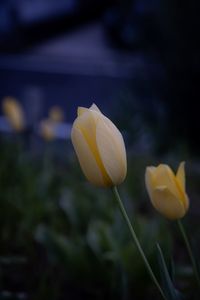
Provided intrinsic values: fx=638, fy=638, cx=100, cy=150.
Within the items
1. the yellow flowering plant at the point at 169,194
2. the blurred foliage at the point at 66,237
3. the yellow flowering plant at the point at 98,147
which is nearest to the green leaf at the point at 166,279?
the yellow flowering plant at the point at 169,194

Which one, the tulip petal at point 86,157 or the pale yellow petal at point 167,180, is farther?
the pale yellow petal at point 167,180

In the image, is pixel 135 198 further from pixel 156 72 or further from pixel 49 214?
pixel 156 72

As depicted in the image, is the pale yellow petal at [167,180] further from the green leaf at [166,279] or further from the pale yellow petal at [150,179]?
the green leaf at [166,279]

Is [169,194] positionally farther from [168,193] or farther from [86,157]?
[86,157]

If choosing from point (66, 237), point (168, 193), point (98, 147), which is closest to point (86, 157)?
point (98, 147)

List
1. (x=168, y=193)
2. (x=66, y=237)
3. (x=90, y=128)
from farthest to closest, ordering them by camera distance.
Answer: (x=66, y=237) → (x=168, y=193) → (x=90, y=128)

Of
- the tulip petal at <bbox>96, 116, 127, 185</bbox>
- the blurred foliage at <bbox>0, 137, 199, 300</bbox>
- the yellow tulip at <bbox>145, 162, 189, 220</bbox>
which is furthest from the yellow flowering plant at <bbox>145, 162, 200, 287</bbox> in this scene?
the blurred foliage at <bbox>0, 137, 199, 300</bbox>
